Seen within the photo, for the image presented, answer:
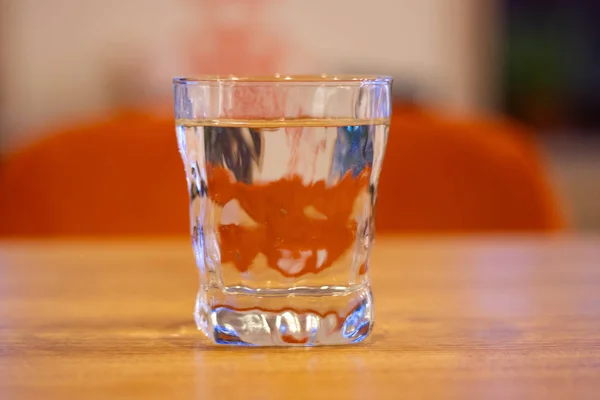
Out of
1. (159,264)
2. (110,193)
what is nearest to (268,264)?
(159,264)

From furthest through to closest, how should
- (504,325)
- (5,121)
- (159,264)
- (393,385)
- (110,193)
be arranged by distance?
(5,121) → (110,193) → (159,264) → (504,325) → (393,385)

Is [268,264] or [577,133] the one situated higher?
[268,264]

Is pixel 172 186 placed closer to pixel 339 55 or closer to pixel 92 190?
pixel 92 190

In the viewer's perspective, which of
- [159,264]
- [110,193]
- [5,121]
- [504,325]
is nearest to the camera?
[504,325]

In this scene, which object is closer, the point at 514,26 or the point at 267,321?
the point at 267,321

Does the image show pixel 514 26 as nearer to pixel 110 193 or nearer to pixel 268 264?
pixel 110 193

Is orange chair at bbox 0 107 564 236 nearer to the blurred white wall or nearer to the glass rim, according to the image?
the glass rim

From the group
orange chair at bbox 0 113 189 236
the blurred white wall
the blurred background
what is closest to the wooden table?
Answer: orange chair at bbox 0 113 189 236

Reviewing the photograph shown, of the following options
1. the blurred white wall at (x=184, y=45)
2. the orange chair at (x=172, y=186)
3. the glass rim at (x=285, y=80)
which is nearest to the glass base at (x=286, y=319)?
the glass rim at (x=285, y=80)

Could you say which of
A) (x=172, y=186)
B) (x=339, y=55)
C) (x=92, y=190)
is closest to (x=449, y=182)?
(x=172, y=186)
